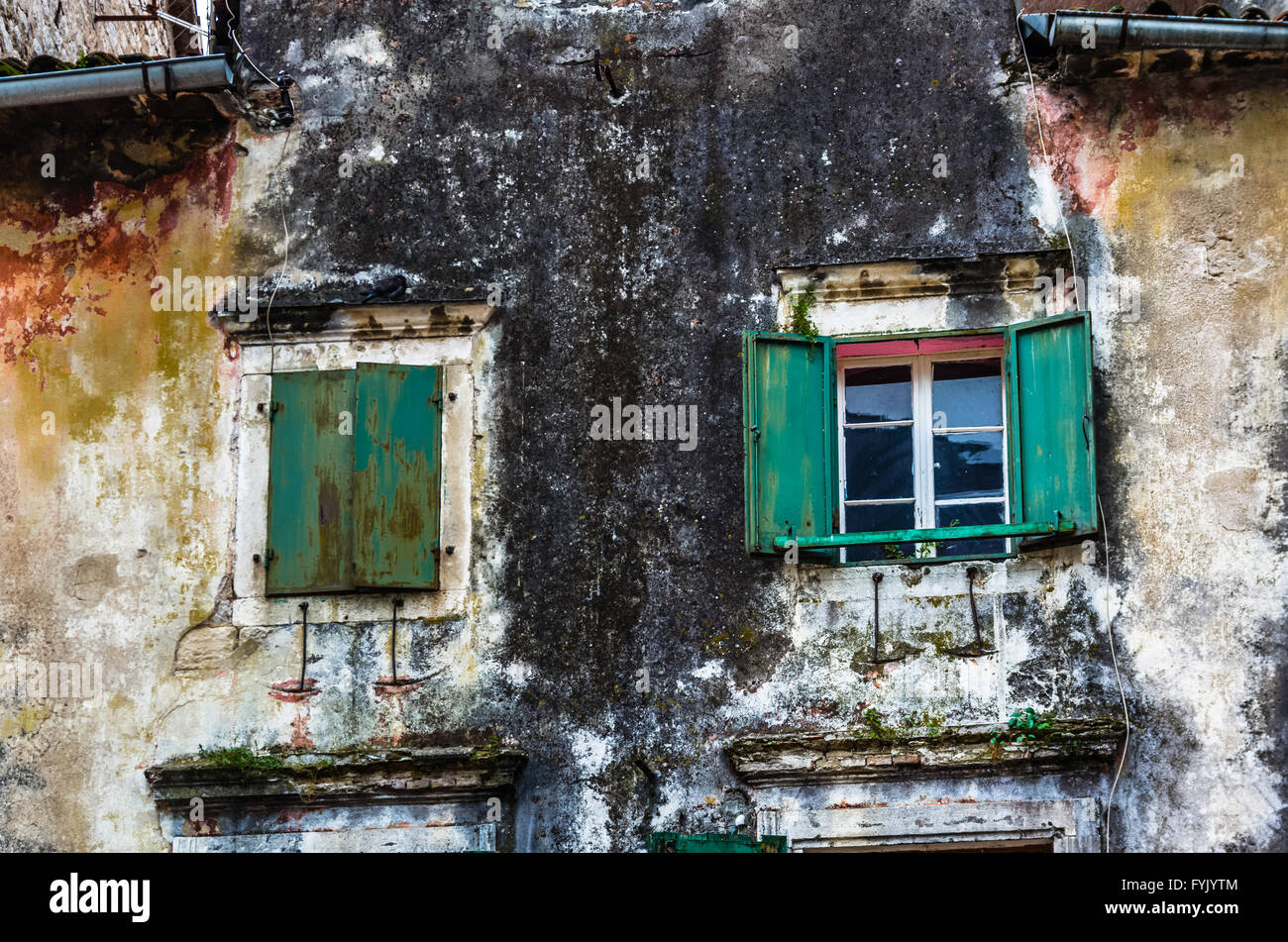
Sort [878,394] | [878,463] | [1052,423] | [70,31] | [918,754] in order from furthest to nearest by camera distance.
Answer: [70,31], [878,394], [878,463], [1052,423], [918,754]

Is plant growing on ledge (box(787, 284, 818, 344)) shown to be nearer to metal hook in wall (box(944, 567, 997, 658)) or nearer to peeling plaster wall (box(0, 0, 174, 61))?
metal hook in wall (box(944, 567, 997, 658))

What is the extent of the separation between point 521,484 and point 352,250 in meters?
1.78

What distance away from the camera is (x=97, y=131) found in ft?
34.3

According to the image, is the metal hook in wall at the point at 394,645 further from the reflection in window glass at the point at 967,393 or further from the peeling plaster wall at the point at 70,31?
the peeling plaster wall at the point at 70,31

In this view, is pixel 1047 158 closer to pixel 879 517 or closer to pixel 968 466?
pixel 968 466

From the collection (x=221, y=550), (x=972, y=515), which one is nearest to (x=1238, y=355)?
(x=972, y=515)

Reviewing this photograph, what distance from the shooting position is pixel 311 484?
978 centimetres

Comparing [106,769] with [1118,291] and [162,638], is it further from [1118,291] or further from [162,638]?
[1118,291]

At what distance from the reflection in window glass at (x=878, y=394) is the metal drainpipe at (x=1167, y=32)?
80.4 inches

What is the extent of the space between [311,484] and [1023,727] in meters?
4.11

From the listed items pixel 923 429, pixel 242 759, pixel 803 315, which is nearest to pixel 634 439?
pixel 803 315

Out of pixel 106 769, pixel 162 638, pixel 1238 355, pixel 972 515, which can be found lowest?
pixel 106 769

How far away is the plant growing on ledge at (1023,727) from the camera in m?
9.00

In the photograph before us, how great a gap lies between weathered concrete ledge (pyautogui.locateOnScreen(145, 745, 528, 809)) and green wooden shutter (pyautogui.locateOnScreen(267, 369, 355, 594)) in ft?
3.15
